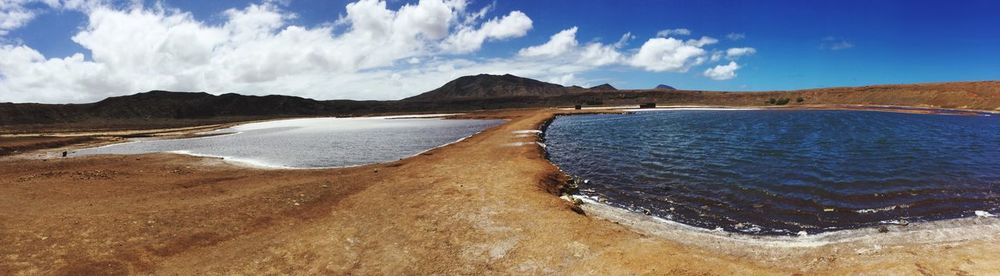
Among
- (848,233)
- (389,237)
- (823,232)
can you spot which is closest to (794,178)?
(823,232)

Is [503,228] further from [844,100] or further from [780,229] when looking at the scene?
[844,100]

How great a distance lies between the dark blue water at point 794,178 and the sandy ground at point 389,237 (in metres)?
1.71

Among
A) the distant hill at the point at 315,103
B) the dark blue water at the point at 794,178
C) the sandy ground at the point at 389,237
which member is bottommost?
the dark blue water at the point at 794,178

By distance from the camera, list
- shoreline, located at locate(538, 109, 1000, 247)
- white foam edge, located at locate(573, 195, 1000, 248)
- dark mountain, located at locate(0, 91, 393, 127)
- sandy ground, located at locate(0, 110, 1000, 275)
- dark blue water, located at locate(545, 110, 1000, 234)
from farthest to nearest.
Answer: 1. dark mountain, located at locate(0, 91, 393, 127)
2. dark blue water, located at locate(545, 110, 1000, 234)
3. shoreline, located at locate(538, 109, 1000, 247)
4. white foam edge, located at locate(573, 195, 1000, 248)
5. sandy ground, located at locate(0, 110, 1000, 275)

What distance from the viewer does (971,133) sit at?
3128 centimetres

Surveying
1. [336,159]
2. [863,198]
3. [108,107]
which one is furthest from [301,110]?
[863,198]

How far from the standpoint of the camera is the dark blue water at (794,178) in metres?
12.2

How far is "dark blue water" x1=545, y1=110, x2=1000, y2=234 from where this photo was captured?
12.2m

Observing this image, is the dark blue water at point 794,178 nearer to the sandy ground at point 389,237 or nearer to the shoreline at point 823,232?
the shoreline at point 823,232

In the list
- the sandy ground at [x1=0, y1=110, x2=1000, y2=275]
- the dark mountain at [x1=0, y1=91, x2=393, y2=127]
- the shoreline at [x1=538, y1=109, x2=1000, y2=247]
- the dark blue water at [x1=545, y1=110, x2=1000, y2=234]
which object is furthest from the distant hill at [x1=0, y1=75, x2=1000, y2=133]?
the shoreline at [x1=538, y1=109, x2=1000, y2=247]

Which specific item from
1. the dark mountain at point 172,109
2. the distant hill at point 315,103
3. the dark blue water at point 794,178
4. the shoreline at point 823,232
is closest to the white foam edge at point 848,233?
the shoreline at point 823,232

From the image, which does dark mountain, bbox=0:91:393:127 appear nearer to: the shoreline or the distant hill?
the distant hill

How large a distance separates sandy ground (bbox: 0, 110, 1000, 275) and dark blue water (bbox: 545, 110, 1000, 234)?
171cm

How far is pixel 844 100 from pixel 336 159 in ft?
324
